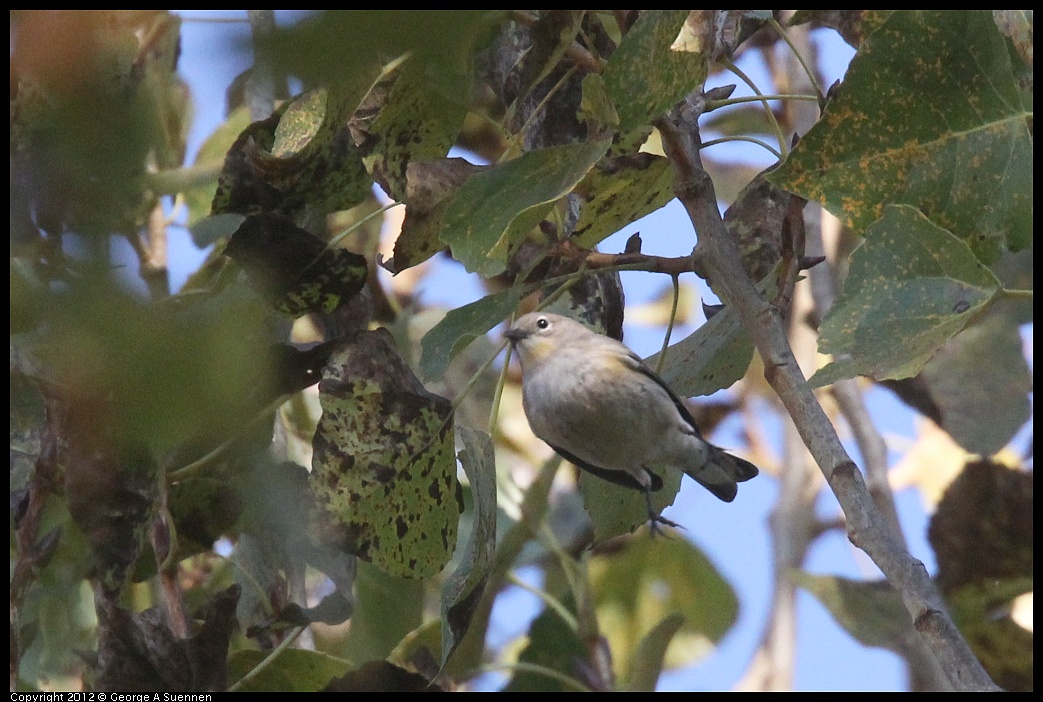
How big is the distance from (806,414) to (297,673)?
3.28ft

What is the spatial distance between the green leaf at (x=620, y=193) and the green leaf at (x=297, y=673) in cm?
81

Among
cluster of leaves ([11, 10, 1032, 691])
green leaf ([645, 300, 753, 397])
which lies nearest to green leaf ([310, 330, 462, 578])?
cluster of leaves ([11, 10, 1032, 691])

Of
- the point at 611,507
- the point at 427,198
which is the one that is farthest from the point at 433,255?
the point at 611,507

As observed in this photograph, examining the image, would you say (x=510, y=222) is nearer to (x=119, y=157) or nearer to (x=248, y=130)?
(x=248, y=130)

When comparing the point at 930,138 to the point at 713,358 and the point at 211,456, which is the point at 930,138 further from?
the point at 211,456

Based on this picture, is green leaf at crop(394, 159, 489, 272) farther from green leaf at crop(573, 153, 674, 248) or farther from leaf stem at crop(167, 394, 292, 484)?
leaf stem at crop(167, 394, 292, 484)

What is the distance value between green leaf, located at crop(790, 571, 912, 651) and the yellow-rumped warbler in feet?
1.77

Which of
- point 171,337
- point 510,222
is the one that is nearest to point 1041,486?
point 510,222

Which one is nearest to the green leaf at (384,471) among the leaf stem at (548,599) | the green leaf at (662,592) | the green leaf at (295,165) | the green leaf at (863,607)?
the green leaf at (295,165)

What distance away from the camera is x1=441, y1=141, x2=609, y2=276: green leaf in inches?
50.1

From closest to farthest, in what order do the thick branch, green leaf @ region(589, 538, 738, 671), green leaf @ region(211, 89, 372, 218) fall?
the thick branch → green leaf @ region(211, 89, 372, 218) → green leaf @ region(589, 538, 738, 671)

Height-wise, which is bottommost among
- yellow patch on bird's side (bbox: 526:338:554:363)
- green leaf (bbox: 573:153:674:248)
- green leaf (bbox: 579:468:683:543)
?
green leaf (bbox: 579:468:683:543)

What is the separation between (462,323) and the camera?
1.52m

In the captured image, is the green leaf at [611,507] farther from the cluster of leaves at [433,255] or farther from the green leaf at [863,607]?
the green leaf at [863,607]
